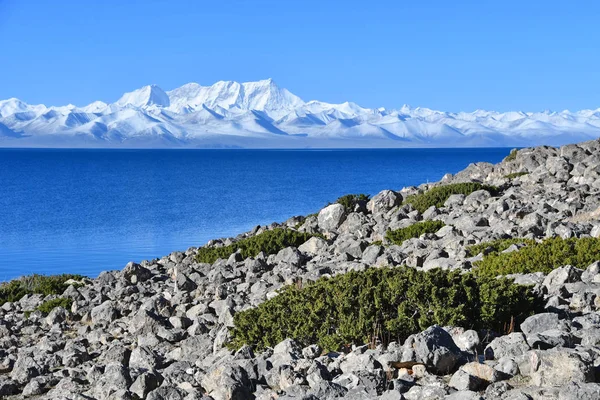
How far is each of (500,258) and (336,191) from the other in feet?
258

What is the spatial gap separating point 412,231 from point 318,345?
10811mm

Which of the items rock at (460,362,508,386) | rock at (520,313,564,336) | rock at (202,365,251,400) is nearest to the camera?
rock at (460,362,508,386)

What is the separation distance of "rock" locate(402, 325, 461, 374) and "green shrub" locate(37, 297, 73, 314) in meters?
11.2

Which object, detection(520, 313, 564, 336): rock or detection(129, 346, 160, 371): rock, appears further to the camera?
detection(129, 346, 160, 371): rock

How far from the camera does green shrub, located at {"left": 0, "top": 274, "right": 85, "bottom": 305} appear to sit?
2078 cm

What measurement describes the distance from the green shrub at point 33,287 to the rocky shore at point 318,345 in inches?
18.3

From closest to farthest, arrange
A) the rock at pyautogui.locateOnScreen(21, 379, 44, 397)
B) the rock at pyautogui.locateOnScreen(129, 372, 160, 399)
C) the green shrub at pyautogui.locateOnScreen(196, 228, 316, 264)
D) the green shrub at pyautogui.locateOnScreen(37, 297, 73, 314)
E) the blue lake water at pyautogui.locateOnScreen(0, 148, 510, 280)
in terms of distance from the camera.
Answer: the rock at pyautogui.locateOnScreen(129, 372, 160, 399)
the rock at pyautogui.locateOnScreen(21, 379, 44, 397)
the green shrub at pyautogui.locateOnScreen(37, 297, 73, 314)
the green shrub at pyautogui.locateOnScreen(196, 228, 316, 264)
the blue lake water at pyautogui.locateOnScreen(0, 148, 510, 280)

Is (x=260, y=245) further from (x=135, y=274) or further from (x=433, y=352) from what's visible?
(x=433, y=352)

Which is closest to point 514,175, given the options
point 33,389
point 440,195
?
point 440,195

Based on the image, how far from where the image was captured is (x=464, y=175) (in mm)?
35375

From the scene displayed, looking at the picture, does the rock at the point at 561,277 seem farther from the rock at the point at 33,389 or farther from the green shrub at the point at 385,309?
the rock at the point at 33,389

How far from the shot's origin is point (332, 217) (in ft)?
83.7

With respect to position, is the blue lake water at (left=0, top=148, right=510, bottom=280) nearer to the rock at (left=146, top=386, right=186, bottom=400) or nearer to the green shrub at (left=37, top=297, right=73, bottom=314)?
the green shrub at (left=37, top=297, right=73, bottom=314)

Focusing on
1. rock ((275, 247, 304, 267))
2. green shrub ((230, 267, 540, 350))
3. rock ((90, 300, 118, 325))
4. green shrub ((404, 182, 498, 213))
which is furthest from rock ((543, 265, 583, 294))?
green shrub ((404, 182, 498, 213))
